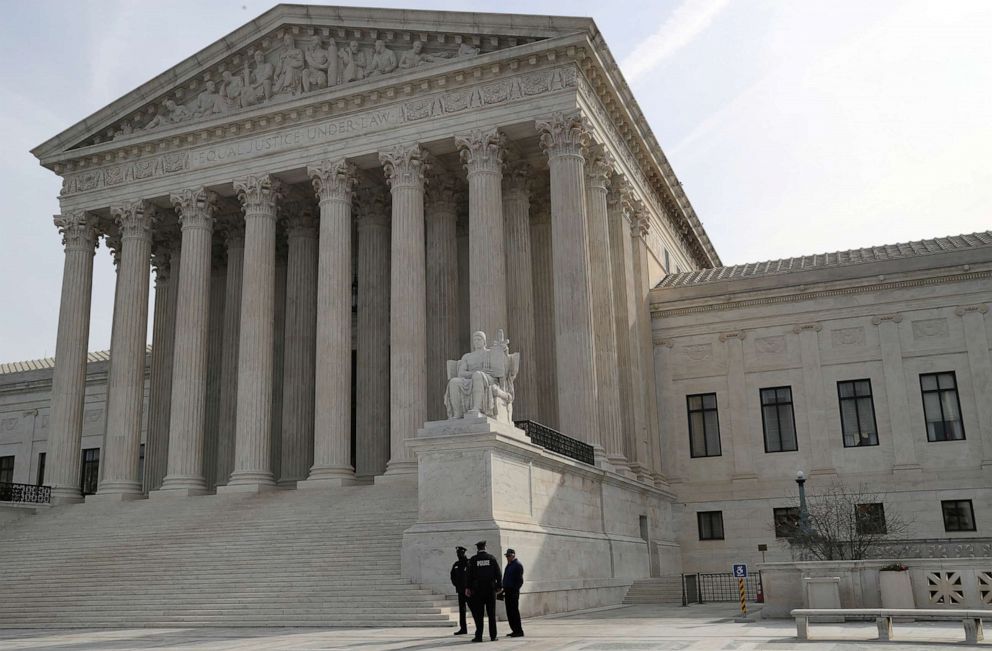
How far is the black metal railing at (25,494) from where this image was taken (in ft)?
123

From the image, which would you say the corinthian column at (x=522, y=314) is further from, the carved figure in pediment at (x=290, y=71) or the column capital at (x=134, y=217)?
the column capital at (x=134, y=217)

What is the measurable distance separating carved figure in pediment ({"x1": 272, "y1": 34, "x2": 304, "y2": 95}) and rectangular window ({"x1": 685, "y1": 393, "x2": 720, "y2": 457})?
21079mm

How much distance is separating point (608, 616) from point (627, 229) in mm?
20001

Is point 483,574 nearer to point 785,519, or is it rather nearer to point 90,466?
point 785,519

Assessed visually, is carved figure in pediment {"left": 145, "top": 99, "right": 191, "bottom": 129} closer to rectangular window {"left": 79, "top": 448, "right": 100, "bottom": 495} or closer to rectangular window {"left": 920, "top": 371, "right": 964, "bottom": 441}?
rectangular window {"left": 79, "top": 448, "right": 100, "bottom": 495}

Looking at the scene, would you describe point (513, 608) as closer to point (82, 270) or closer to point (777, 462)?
point (777, 462)

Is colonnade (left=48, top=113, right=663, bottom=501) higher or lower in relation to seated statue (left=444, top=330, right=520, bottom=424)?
higher

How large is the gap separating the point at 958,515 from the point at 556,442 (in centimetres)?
1793

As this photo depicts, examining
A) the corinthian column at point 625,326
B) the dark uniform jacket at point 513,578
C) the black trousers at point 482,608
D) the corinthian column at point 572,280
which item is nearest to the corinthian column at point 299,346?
the corinthian column at point 572,280

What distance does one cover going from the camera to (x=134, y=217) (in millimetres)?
39906

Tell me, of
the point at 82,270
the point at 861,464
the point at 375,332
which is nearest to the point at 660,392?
the point at 861,464

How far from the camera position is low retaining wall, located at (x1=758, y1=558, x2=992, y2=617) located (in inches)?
774

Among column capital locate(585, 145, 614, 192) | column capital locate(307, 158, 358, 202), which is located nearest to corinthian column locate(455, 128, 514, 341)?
column capital locate(585, 145, 614, 192)

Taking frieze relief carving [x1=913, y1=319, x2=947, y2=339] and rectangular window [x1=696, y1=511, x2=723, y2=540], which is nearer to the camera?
frieze relief carving [x1=913, y1=319, x2=947, y2=339]
